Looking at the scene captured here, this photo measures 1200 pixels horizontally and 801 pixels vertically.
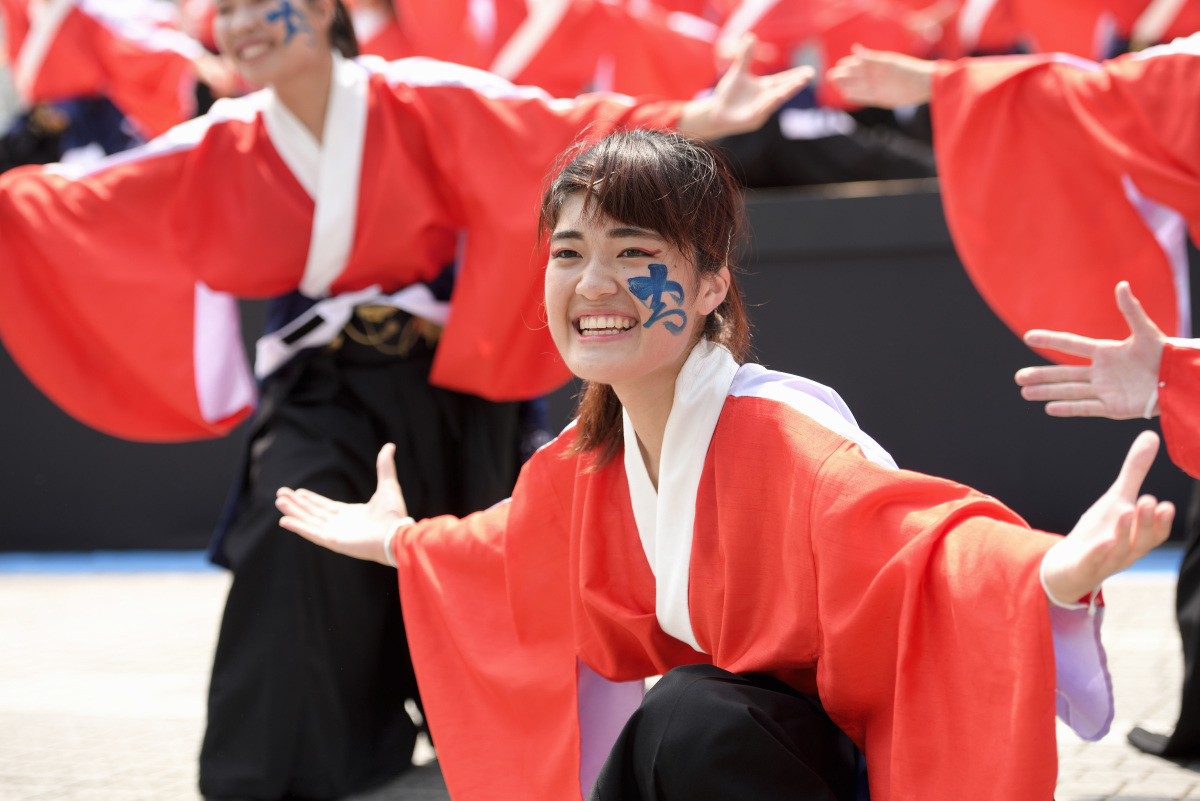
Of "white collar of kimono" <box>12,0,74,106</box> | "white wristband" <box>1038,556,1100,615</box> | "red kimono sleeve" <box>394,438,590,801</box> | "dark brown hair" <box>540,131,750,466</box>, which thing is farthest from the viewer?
"white collar of kimono" <box>12,0,74,106</box>

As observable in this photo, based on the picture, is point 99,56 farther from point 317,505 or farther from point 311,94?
point 317,505

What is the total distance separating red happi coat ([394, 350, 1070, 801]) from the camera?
1194 millimetres

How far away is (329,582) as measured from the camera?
2.19m

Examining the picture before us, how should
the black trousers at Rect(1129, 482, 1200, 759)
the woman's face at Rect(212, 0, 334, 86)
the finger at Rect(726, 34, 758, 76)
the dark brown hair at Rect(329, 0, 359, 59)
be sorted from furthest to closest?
the dark brown hair at Rect(329, 0, 359, 59) < the woman's face at Rect(212, 0, 334, 86) < the finger at Rect(726, 34, 758, 76) < the black trousers at Rect(1129, 482, 1200, 759)

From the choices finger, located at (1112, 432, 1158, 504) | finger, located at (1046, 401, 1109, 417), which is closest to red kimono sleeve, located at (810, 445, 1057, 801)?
finger, located at (1112, 432, 1158, 504)

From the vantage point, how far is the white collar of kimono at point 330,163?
7.53 feet

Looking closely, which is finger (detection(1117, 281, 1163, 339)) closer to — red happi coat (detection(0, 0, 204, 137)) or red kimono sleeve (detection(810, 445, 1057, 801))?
red kimono sleeve (detection(810, 445, 1057, 801))

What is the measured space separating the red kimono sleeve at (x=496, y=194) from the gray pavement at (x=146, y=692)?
81 centimetres

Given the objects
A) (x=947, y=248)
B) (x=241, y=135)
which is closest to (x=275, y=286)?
(x=241, y=135)

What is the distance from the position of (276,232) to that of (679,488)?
1.22m

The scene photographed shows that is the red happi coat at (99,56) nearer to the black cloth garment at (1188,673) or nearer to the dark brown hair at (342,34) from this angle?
the dark brown hair at (342,34)

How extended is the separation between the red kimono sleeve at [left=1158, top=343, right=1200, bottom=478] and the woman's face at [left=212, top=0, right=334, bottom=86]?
5.39 ft

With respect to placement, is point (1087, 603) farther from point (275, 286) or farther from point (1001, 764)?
point (275, 286)

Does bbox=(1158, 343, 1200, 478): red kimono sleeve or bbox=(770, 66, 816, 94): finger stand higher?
bbox=(770, 66, 816, 94): finger
